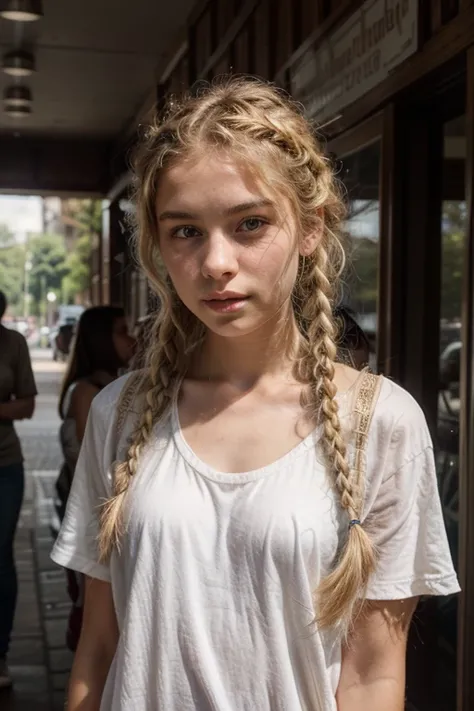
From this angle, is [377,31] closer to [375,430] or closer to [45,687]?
[375,430]

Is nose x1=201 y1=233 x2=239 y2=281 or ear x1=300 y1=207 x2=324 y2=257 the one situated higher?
ear x1=300 y1=207 x2=324 y2=257

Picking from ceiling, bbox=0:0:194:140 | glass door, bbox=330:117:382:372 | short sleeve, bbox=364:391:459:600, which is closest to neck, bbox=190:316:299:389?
short sleeve, bbox=364:391:459:600

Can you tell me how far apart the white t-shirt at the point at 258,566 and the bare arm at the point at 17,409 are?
10.9 feet

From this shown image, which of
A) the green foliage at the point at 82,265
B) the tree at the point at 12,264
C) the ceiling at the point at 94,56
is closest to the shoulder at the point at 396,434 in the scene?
the ceiling at the point at 94,56

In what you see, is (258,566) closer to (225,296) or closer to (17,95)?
(225,296)

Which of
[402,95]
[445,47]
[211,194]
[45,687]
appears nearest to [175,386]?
[211,194]

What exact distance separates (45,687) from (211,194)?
3.67m

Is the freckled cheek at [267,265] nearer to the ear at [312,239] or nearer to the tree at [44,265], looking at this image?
the ear at [312,239]

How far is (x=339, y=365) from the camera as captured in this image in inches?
64.4

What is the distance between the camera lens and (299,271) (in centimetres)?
166

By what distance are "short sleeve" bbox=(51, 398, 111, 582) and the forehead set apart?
418mm

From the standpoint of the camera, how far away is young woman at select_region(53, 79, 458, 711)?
4.69 ft

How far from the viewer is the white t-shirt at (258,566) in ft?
4.67

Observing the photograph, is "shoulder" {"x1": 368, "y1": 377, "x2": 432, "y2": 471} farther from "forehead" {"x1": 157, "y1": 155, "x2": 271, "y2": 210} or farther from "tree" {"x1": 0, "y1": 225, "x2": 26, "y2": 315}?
"tree" {"x1": 0, "y1": 225, "x2": 26, "y2": 315}
